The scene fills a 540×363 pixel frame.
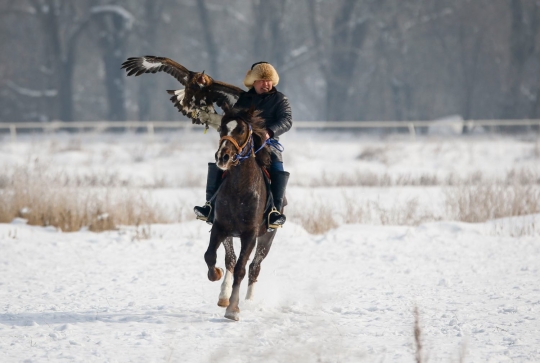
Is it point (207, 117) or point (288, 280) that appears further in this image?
point (288, 280)

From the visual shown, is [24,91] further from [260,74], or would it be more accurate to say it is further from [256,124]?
[256,124]

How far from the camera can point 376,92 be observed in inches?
1973

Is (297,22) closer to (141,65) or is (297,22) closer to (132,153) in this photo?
(132,153)

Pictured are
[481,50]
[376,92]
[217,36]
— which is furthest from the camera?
[217,36]

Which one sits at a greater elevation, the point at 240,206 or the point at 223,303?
the point at 240,206

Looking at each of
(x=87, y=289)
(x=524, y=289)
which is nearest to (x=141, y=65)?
(x=87, y=289)

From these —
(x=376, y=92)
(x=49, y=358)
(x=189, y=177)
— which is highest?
(x=376, y=92)

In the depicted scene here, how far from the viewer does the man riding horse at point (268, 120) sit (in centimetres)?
791

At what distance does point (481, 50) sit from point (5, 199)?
36.5m

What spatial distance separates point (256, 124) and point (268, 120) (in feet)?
2.27

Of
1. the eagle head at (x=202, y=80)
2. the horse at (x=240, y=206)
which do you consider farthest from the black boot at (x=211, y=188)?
the eagle head at (x=202, y=80)

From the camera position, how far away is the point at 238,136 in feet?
23.3

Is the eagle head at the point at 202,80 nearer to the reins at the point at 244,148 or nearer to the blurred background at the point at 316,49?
the reins at the point at 244,148

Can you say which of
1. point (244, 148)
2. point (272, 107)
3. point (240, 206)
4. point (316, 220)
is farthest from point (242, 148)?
point (316, 220)
